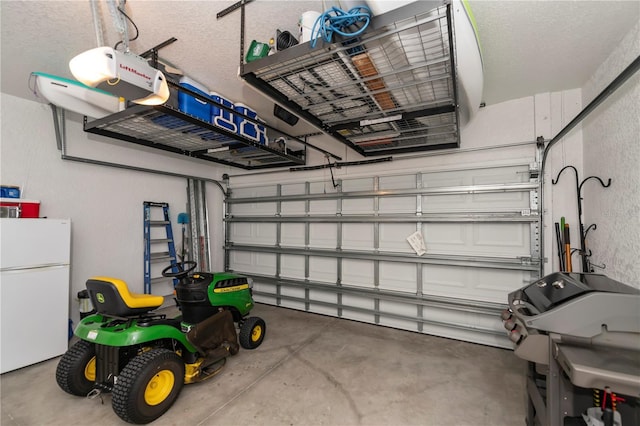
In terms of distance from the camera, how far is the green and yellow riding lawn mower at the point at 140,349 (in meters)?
1.76

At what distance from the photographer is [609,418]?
3.55ft

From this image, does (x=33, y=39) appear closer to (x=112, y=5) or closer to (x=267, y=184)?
(x=112, y=5)

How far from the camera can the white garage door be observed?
2.94 metres

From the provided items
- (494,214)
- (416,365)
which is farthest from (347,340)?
(494,214)

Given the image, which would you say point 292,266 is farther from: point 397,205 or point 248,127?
point 248,127

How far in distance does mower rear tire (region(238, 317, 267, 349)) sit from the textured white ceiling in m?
2.57

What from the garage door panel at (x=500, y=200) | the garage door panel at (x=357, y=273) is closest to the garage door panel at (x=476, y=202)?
the garage door panel at (x=500, y=200)

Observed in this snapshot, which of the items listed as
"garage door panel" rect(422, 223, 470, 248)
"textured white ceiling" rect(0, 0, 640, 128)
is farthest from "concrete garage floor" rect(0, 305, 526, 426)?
"textured white ceiling" rect(0, 0, 640, 128)

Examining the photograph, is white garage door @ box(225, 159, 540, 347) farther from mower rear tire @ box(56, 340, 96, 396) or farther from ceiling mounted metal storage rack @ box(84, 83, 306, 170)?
mower rear tire @ box(56, 340, 96, 396)

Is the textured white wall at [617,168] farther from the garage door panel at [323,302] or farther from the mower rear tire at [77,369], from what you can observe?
the mower rear tire at [77,369]

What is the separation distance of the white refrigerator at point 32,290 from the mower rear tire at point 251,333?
1.79 meters

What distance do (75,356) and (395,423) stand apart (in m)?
2.43

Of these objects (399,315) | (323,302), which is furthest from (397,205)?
(323,302)

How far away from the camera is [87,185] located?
132 inches
